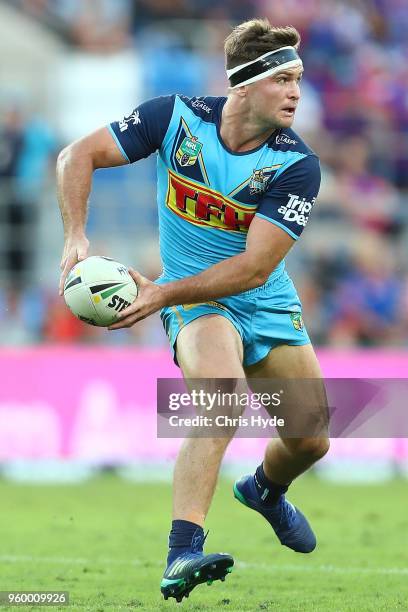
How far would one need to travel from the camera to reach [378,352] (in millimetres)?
14445

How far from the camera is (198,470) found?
20.2ft

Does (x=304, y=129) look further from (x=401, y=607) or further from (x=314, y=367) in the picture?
(x=401, y=607)

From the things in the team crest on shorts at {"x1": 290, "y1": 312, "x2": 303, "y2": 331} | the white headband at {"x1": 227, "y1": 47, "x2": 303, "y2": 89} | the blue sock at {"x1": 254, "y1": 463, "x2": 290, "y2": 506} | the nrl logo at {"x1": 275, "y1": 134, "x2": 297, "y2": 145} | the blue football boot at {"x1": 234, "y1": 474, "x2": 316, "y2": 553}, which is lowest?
the blue football boot at {"x1": 234, "y1": 474, "x2": 316, "y2": 553}

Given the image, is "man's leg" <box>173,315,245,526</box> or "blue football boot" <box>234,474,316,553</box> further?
"blue football boot" <box>234,474,316,553</box>

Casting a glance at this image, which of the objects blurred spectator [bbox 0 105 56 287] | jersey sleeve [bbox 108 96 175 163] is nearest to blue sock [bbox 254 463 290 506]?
jersey sleeve [bbox 108 96 175 163]

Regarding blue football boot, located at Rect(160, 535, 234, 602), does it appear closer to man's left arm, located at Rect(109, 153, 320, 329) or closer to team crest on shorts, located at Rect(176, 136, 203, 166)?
man's left arm, located at Rect(109, 153, 320, 329)

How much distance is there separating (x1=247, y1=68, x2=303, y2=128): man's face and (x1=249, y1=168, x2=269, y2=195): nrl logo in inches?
11.0

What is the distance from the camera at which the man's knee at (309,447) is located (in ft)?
23.6

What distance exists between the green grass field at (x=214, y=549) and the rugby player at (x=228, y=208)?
2.83 feet

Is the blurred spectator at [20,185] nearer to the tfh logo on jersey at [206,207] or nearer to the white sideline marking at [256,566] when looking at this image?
the white sideline marking at [256,566]

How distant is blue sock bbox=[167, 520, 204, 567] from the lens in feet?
19.9

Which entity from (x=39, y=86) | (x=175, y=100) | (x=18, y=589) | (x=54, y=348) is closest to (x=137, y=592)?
(x=18, y=589)

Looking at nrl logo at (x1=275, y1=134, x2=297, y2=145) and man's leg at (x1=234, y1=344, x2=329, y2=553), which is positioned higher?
nrl logo at (x1=275, y1=134, x2=297, y2=145)

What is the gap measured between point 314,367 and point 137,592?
64.4 inches
